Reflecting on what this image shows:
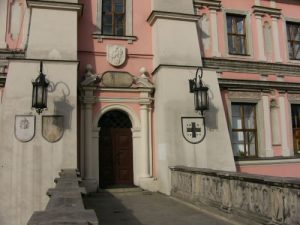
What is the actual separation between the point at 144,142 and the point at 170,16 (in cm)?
433

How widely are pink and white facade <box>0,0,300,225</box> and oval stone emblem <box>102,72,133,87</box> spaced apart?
0.03m

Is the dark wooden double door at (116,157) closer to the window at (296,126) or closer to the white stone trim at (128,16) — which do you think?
the white stone trim at (128,16)

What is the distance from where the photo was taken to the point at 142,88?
11867 mm

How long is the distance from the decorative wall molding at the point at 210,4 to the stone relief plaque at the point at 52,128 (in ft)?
22.5

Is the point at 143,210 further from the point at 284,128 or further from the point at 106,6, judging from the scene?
the point at 284,128

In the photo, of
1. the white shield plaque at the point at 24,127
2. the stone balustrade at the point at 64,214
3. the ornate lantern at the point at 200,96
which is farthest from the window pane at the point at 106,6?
the stone balustrade at the point at 64,214

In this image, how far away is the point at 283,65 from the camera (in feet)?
46.3

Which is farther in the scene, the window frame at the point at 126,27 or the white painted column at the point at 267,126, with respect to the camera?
the white painted column at the point at 267,126

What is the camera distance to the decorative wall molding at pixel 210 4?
13416mm

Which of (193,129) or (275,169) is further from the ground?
(193,129)

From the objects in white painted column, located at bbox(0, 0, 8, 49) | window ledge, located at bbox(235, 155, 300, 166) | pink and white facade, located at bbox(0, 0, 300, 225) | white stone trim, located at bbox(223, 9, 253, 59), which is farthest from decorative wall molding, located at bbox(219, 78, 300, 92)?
white painted column, located at bbox(0, 0, 8, 49)

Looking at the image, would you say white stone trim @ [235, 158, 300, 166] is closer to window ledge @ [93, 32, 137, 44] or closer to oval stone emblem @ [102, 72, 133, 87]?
oval stone emblem @ [102, 72, 133, 87]

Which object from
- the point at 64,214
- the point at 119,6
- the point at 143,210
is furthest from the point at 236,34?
the point at 64,214

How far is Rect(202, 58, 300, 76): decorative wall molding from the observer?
43.1 feet
